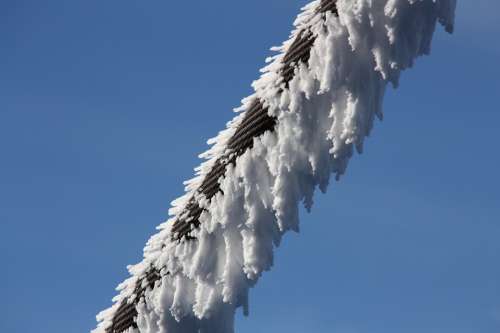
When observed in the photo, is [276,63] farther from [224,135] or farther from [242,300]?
[242,300]

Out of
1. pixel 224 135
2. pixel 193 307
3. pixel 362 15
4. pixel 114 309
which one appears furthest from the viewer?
pixel 114 309

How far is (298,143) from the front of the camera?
5.12 metres

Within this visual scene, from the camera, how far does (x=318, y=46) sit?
5.16 meters

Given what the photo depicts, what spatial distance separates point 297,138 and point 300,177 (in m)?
0.22

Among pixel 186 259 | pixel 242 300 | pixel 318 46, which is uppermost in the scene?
pixel 318 46

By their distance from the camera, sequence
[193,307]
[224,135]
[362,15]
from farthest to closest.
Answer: [224,135] → [193,307] → [362,15]

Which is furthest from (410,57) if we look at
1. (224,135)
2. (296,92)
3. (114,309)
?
(114,309)

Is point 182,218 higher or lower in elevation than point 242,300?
higher

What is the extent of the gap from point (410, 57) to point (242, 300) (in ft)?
5.32

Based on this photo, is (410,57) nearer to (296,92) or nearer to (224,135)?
(296,92)

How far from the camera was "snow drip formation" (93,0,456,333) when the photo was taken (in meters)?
5.05

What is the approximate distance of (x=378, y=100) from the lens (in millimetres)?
5172

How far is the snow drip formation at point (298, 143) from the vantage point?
505 centimetres

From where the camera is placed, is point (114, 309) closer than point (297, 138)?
No
